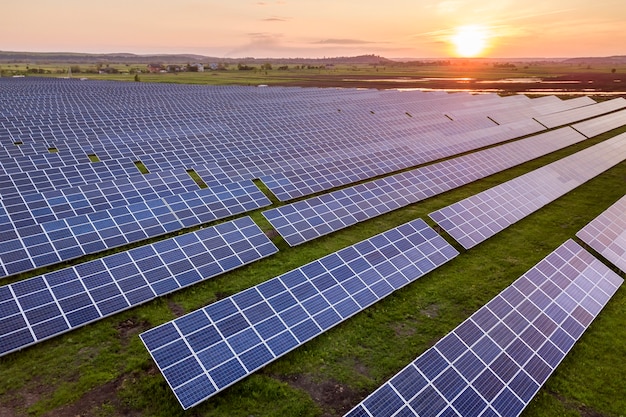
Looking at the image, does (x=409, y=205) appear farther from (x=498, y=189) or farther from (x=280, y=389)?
(x=280, y=389)

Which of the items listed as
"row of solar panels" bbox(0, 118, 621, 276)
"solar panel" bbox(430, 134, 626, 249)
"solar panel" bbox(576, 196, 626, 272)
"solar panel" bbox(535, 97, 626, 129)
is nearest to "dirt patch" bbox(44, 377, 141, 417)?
"row of solar panels" bbox(0, 118, 621, 276)

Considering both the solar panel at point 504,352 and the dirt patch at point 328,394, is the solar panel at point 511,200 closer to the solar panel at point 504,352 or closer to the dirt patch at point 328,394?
the solar panel at point 504,352

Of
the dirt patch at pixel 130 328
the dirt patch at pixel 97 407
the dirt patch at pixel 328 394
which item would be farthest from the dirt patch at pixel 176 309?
the dirt patch at pixel 328 394

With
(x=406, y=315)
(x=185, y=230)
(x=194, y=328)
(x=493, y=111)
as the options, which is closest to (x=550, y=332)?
(x=406, y=315)

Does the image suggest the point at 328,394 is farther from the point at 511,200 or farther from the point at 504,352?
the point at 511,200

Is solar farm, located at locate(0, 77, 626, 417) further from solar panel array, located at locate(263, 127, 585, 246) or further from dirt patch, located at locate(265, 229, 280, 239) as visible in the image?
dirt patch, located at locate(265, 229, 280, 239)
